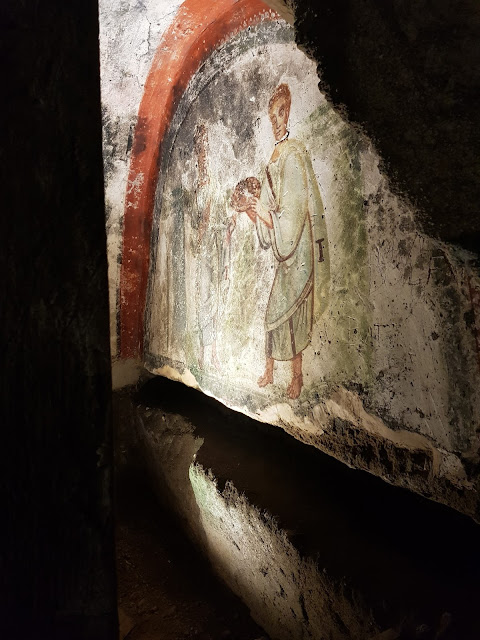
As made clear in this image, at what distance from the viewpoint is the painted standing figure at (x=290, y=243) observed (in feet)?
7.10

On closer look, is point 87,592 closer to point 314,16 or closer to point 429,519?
point 314,16

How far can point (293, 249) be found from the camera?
234 centimetres

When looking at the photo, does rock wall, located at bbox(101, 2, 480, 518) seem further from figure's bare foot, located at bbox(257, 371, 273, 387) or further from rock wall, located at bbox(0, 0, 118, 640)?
rock wall, located at bbox(0, 0, 118, 640)

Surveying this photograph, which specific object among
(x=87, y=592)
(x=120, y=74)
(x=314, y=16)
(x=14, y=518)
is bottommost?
(x=87, y=592)

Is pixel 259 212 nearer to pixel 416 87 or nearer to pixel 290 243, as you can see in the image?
pixel 290 243

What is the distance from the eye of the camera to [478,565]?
170cm

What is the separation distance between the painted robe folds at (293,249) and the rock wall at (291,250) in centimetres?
1

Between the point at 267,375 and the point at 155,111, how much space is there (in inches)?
104

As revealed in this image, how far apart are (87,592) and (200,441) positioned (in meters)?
2.42

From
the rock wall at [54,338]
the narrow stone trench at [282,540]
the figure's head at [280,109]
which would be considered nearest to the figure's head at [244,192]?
the figure's head at [280,109]

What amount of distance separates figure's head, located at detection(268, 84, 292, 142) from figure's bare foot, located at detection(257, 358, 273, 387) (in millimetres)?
1250

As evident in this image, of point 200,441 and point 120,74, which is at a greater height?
point 120,74

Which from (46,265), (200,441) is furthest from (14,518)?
(200,441)

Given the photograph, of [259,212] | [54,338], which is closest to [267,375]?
[259,212]
